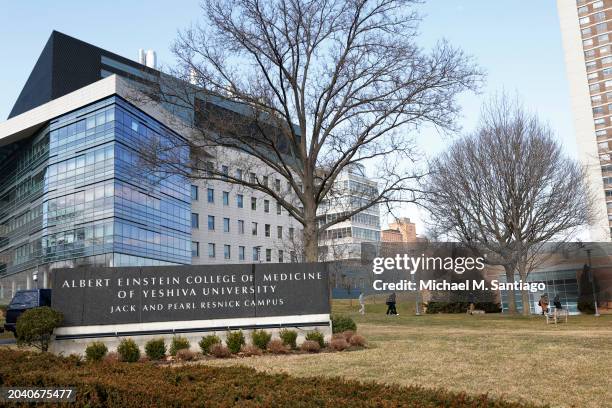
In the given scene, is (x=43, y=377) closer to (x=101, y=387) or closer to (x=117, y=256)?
(x=101, y=387)

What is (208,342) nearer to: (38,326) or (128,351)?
(128,351)

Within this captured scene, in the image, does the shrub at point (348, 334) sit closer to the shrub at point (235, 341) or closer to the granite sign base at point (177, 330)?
the granite sign base at point (177, 330)

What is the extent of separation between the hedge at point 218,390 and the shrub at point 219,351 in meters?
6.78

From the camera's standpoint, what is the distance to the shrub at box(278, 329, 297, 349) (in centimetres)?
1549

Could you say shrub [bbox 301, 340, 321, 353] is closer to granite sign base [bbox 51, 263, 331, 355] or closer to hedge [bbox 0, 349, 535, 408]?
granite sign base [bbox 51, 263, 331, 355]

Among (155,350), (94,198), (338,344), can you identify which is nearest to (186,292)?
(155,350)

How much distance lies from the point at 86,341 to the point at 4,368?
7533 millimetres

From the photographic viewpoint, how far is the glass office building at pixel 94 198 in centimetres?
4959

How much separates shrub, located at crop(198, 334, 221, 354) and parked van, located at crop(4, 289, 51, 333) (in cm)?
1294

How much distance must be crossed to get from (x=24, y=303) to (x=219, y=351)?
47.6 ft

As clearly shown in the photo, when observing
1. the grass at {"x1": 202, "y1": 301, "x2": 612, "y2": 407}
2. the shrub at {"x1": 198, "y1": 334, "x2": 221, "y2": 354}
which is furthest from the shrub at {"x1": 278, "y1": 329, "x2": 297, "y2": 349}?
the shrub at {"x1": 198, "y1": 334, "x2": 221, "y2": 354}

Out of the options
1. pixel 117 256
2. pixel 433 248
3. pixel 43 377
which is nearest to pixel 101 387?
pixel 43 377

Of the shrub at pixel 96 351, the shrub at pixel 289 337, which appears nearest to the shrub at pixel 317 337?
the shrub at pixel 289 337

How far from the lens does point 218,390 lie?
635cm
